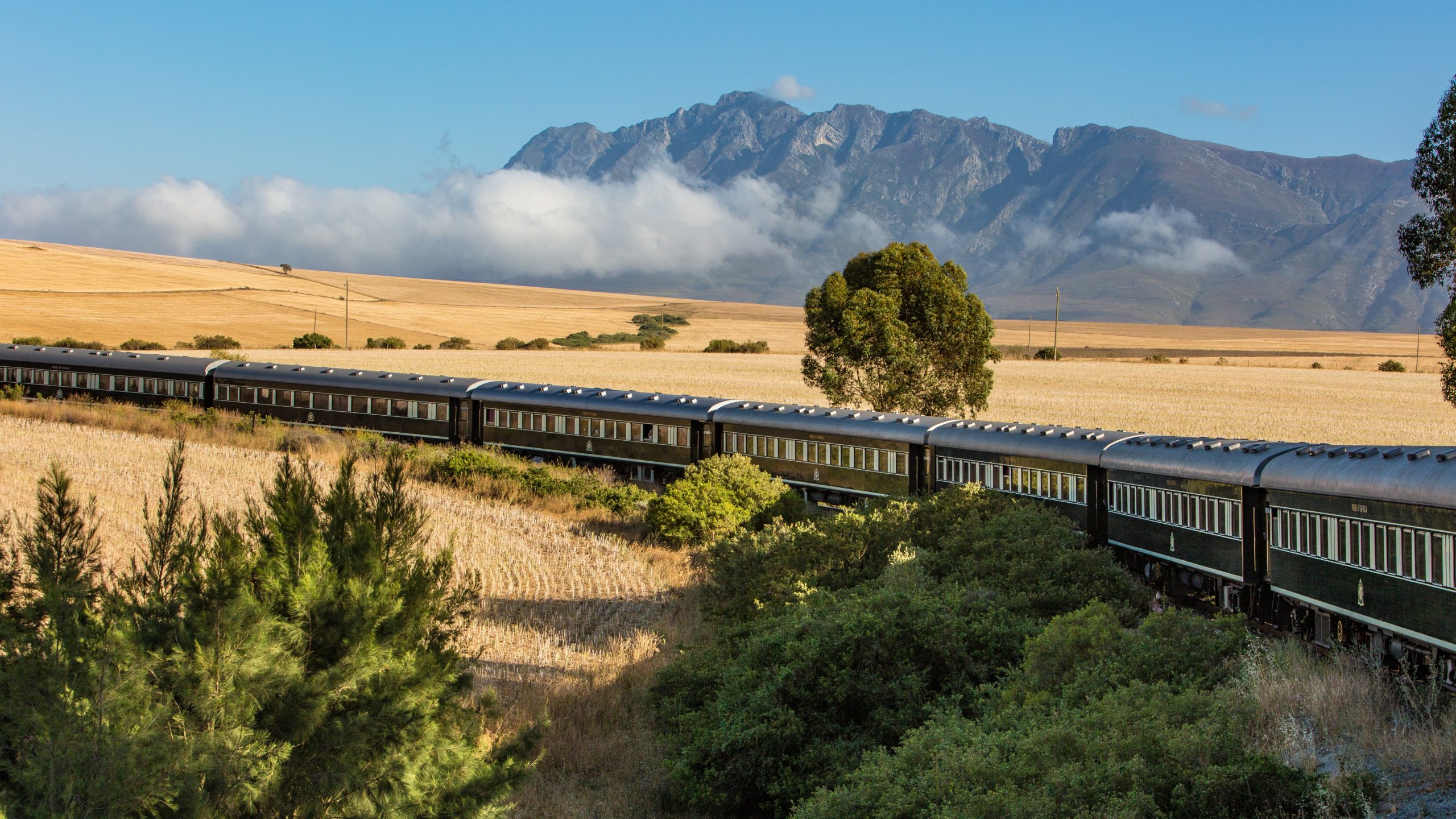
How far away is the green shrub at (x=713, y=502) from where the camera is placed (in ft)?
78.4

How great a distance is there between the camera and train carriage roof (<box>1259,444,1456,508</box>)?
12875 mm

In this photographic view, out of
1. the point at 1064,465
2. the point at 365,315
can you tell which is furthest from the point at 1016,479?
the point at 365,315

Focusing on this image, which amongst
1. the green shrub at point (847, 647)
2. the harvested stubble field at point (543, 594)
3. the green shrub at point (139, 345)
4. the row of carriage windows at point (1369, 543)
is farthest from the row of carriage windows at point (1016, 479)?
the green shrub at point (139, 345)

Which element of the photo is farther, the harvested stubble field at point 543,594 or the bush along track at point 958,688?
the harvested stubble field at point 543,594

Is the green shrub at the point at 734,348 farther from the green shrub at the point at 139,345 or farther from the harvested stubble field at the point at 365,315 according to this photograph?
the green shrub at the point at 139,345

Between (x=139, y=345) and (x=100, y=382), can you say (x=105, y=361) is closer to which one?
(x=100, y=382)

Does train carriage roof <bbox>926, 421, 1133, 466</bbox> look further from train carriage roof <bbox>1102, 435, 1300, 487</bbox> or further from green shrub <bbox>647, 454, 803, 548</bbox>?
green shrub <bbox>647, 454, 803, 548</bbox>

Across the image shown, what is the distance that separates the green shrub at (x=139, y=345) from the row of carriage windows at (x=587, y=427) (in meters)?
45.1

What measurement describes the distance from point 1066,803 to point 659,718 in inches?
256

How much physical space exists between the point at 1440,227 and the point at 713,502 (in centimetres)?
1544

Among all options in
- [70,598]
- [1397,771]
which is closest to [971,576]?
[1397,771]

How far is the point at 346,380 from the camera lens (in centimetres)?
3988

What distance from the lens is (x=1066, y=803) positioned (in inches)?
301

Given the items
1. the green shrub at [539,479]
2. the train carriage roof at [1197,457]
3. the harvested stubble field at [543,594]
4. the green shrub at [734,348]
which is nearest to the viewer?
the harvested stubble field at [543,594]
